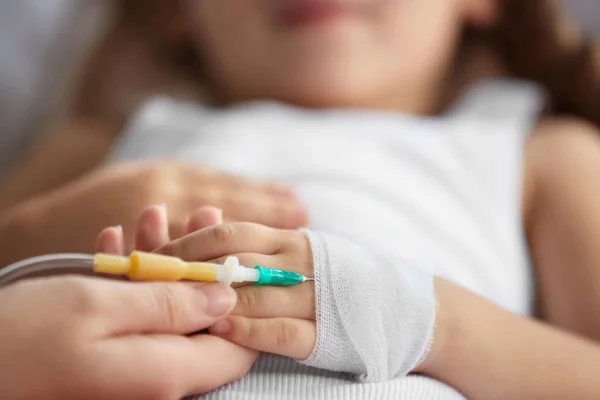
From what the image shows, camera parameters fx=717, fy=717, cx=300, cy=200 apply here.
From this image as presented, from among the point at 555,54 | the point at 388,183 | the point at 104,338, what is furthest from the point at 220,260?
the point at 555,54

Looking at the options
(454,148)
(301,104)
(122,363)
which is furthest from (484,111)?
(122,363)

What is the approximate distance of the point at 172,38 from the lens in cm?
141

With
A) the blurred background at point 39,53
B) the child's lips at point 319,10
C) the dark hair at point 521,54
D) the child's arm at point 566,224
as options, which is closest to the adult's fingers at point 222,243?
the child's arm at point 566,224

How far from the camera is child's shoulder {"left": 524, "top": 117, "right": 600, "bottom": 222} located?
95cm

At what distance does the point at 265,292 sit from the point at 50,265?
0.22 meters

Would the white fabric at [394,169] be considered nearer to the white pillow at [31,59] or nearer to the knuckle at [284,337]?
the knuckle at [284,337]

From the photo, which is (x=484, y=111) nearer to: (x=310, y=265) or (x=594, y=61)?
(x=594, y=61)

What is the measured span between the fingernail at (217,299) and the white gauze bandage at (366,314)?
0.08 meters

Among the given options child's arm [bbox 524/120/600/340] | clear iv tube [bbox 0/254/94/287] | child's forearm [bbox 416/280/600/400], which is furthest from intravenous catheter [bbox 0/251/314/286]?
child's arm [bbox 524/120/600/340]

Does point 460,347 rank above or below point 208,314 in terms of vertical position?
below

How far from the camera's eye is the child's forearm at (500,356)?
664mm

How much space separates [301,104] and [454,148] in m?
0.26

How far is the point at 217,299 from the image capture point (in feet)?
1.76

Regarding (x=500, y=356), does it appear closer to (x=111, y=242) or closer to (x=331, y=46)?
(x=111, y=242)
